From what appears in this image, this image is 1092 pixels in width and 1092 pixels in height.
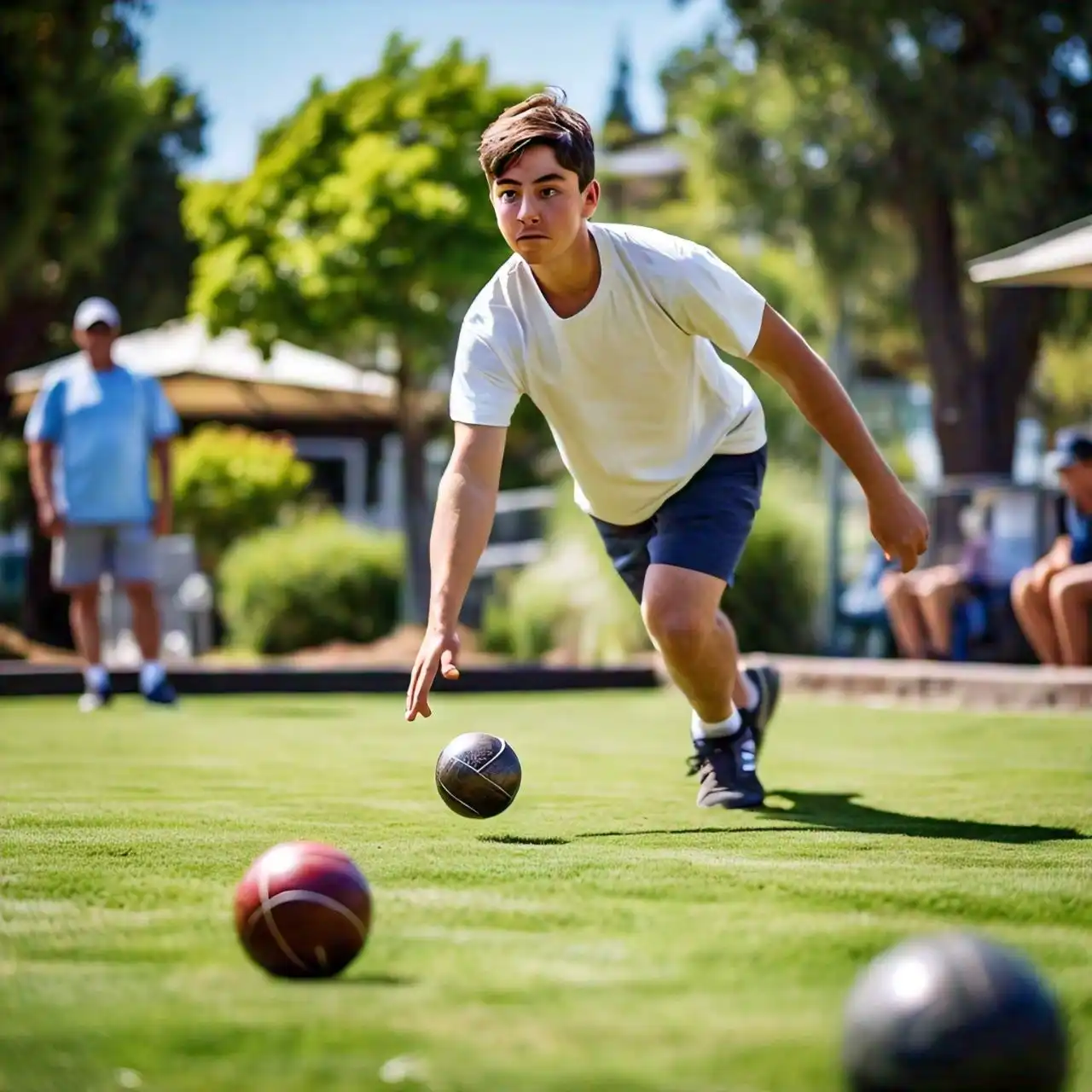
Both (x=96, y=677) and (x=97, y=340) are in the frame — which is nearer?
(x=97, y=340)

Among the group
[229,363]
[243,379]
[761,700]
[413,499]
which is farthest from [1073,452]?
[229,363]

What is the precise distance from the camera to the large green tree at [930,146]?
60.0 feet

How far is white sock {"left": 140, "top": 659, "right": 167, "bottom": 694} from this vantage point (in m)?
10.1

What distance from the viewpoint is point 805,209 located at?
19906 millimetres

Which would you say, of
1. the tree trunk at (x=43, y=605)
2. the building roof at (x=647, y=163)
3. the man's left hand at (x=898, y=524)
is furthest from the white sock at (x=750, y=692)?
the building roof at (x=647, y=163)

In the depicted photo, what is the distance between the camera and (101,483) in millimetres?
9906

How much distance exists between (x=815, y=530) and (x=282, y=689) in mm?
4425

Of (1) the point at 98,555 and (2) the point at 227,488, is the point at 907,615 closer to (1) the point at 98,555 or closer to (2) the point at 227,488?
(1) the point at 98,555

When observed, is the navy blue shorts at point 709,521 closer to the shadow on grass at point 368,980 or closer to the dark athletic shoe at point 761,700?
the dark athletic shoe at point 761,700

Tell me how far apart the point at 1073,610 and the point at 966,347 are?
32.4 feet

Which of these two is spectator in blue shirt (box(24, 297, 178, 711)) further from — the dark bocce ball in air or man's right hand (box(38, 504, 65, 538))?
the dark bocce ball in air

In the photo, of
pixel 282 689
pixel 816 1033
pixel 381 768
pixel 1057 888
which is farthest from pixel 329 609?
pixel 816 1033

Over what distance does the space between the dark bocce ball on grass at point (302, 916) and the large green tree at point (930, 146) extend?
→ 16.4 meters

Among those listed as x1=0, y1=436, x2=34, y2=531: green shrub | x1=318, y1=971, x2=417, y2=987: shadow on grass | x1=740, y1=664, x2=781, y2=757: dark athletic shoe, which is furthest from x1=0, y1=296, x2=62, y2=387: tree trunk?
x1=318, y1=971, x2=417, y2=987: shadow on grass
